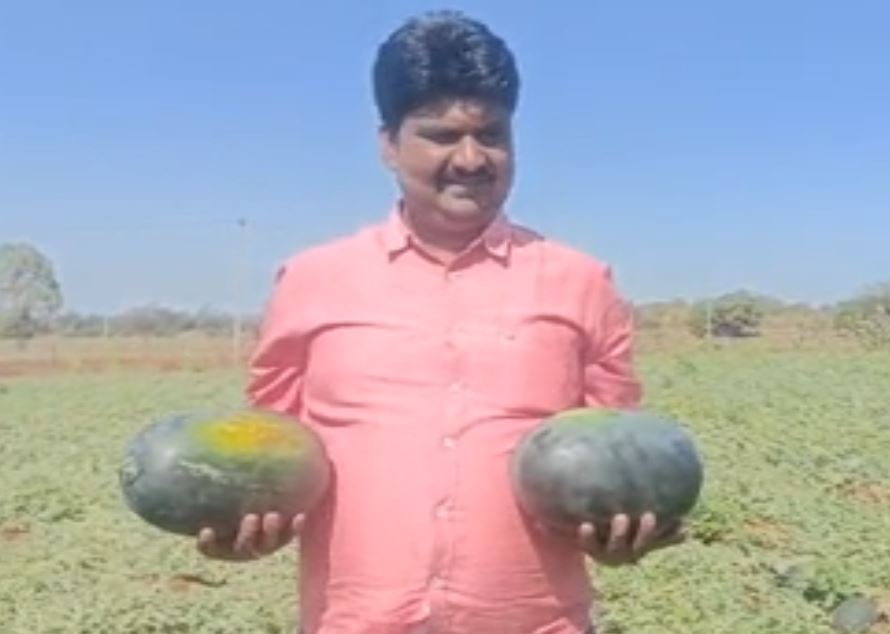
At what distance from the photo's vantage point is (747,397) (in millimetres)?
14695

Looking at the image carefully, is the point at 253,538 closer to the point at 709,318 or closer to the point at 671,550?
the point at 671,550

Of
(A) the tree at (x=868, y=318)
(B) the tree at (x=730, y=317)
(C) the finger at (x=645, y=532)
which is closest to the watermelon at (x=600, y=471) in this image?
(C) the finger at (x=645, y=532)

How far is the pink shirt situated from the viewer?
2.49 meters

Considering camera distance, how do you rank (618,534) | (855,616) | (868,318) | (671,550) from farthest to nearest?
(868,318), (671,550), (855,616), (618,534)

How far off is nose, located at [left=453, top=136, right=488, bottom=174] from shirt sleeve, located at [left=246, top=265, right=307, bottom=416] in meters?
0.35

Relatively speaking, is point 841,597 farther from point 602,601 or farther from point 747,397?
point 747,397

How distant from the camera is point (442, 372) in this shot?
8.30 ft

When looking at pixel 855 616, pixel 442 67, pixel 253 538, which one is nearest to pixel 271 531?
pixel 253 538

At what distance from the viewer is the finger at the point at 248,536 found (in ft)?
8.30

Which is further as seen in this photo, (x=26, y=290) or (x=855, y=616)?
(x=26, y=290)

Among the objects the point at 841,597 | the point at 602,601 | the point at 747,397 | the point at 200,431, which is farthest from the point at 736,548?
the point at 747,397

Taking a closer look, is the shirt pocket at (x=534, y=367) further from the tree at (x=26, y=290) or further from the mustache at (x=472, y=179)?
the tree at (x=26, y=290)

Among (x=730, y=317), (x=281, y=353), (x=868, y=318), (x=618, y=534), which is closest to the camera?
(x=618, y=534)

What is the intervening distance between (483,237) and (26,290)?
45693 millimetres
